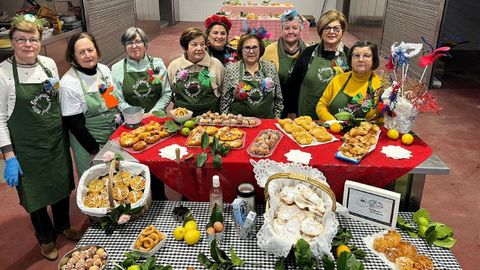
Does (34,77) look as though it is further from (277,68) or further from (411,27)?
(411,27)

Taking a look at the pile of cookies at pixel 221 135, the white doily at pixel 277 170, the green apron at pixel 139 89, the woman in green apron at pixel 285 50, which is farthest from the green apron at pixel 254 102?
the white doily at pixel 277 170

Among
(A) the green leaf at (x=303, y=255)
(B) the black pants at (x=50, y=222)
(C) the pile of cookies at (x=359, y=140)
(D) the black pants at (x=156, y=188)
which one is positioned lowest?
(B) the black pants at (x=50, y=222)

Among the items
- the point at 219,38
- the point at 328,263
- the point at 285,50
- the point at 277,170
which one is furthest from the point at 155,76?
the point at 328,263

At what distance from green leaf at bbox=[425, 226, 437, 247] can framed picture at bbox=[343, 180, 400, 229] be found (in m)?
0.16

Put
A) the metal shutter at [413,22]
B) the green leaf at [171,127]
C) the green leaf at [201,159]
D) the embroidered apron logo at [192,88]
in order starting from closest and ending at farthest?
the green leaf at [201,159] < the green leaf at [171,127] < the embroidered apron logo at [192,88] < the metal shutter at [413,22]

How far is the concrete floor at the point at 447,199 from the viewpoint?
2.86 metres

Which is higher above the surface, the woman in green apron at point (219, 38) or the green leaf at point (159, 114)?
the woman in green apron at point (219, 38)

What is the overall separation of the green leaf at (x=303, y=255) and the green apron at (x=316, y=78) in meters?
1.82

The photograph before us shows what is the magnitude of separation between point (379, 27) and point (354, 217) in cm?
819

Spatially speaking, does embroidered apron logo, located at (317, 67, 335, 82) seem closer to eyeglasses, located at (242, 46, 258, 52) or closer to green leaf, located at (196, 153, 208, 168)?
eyeglasses, located at (242, 46, 258, 52)

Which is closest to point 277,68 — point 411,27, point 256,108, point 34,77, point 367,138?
point 256,108

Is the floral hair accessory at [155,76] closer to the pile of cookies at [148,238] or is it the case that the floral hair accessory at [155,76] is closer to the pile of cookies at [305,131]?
the pile of cookies at [305,131]

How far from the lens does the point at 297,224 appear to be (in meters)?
1.84

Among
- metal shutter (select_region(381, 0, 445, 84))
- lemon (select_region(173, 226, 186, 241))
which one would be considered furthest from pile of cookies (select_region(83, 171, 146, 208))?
metal shutter (select_region(381, 0, 445, 84))
